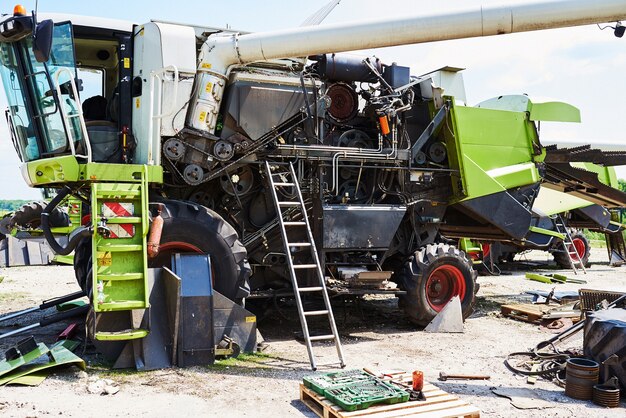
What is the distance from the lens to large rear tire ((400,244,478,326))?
7770 mm

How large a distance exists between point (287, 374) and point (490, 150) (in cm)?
461

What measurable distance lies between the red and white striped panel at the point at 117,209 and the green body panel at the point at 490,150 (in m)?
4.45

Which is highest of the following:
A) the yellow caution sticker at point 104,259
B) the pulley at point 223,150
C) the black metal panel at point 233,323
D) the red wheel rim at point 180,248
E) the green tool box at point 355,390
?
the pulley at point 223,150

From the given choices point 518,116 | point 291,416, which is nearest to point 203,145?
point 291,416

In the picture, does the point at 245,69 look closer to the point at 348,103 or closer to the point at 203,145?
the point at 203,145

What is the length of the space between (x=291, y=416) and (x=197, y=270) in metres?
1.94

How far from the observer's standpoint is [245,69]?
707cm

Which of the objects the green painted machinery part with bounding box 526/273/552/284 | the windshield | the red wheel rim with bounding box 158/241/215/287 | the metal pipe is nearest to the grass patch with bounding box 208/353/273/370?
the red wheel rim with bounding box 158/241/215/287

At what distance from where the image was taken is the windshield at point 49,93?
6.26 metres

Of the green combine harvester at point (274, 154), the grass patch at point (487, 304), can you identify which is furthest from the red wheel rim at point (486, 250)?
the green combine harvester at point (274, 154)

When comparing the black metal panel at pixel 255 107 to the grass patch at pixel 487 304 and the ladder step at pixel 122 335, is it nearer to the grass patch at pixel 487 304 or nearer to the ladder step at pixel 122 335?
the ladder step at pixel 122 335

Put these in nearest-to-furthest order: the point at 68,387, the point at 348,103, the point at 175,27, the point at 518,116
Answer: the point at 68,387, the point at 175,27, the point at 348,103, the point at 518,116

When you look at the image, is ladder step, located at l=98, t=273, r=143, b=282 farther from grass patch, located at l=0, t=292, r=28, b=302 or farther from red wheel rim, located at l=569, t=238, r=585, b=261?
red wheel rim, located at l=569, t=238, r=585, b=261

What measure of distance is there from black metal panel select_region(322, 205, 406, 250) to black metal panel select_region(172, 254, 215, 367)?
6.10 ft
